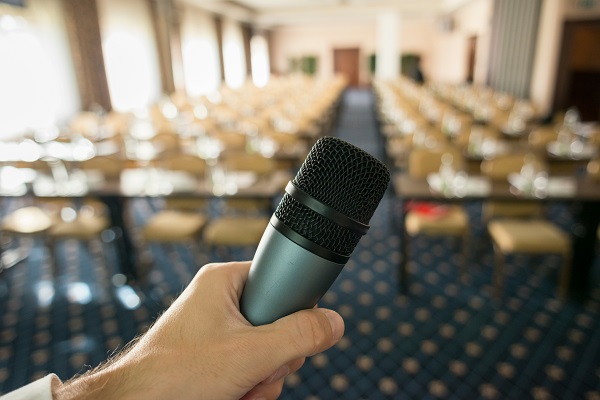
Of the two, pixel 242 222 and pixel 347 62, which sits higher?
pixel 347 62

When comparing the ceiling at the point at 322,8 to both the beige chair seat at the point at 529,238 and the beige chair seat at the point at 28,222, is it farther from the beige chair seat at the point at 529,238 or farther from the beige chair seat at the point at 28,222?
the beige chair seat at the point at 529,238

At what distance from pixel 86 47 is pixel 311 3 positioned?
10166mm

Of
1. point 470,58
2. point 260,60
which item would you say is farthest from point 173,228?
point 260,60

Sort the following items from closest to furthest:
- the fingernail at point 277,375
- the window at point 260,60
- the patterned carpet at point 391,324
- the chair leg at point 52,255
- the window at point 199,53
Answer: the fingernail at point 277,375, the patterned carpet at point 391,324, the chair leg at point 52,255, the window at point 199,53, the window at point 260,60

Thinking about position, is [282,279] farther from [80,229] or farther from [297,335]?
[80,229]

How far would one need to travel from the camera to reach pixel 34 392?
1.65ft

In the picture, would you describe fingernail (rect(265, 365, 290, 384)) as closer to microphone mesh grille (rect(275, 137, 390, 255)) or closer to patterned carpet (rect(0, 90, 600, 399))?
microphone mesh grille (rect(275, 137, 390, 255))

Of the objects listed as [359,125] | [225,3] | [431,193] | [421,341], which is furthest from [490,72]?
[421,341]

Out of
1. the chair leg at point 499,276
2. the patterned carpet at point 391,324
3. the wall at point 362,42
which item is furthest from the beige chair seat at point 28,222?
the wall at point 362,42

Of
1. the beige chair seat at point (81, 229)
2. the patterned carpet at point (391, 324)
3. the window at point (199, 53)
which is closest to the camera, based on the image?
the patterned carpet at point (391, 324)

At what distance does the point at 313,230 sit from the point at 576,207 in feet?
9.94

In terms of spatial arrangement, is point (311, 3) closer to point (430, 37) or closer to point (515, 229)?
point (430, 37)

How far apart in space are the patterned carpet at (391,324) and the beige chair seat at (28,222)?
0.50 m

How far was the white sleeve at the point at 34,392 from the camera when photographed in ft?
1.61
